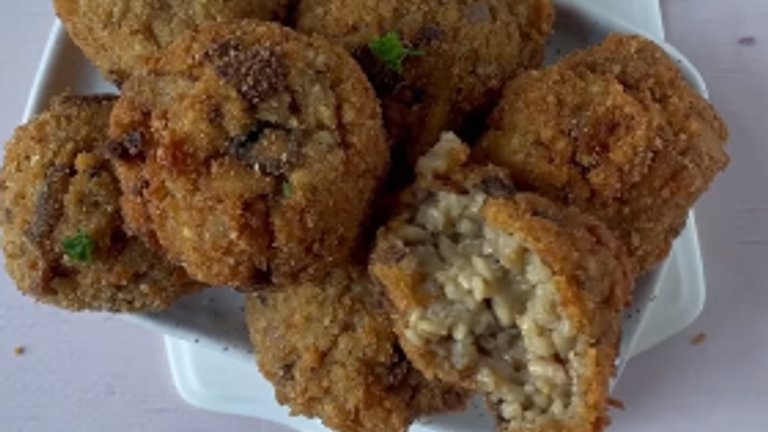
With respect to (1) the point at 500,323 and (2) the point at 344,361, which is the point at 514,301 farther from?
(2) the point at 344,361

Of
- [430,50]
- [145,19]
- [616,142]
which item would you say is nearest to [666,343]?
[616,142]

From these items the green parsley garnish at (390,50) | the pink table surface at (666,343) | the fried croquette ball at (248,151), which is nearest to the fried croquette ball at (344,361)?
the fried croquette ball at (248,151)

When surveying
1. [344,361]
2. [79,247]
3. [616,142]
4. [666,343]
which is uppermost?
[616,142]

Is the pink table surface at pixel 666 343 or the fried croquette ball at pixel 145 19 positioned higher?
the fried croquette ball at pixel 145 19

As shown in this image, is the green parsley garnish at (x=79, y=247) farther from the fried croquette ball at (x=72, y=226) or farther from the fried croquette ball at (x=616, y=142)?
the fried croquette ball at (x=616, y=142)

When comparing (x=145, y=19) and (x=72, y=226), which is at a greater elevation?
(x=145, y=19)

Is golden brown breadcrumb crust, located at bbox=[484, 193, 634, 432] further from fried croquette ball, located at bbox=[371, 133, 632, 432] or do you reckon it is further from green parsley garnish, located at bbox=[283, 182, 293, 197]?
green parsley garnish, located at bbox=[283, 182, 293, 197]

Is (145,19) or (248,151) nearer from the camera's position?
(248,151)
